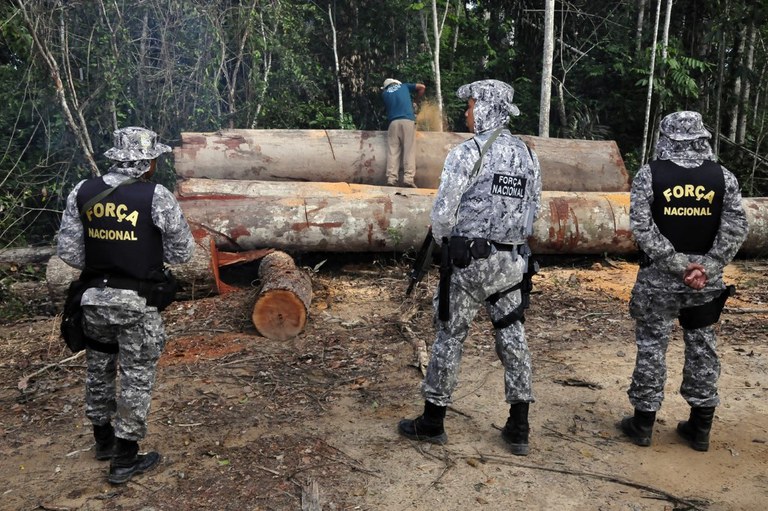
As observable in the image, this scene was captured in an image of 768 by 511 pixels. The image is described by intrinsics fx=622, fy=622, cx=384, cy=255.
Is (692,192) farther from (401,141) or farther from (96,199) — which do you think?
(401,141)

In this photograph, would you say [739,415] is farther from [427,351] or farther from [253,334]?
[253,334]

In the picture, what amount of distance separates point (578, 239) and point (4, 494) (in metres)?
7.22

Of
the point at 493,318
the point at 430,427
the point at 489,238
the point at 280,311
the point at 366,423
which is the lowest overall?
the point at 366,423

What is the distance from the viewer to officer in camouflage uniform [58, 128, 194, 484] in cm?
349

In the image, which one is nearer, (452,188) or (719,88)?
(452,188)

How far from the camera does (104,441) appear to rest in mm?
3836

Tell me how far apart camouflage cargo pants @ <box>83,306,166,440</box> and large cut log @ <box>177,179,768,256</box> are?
13.6 feet

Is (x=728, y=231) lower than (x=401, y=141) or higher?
lower

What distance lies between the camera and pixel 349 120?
13.8 metres

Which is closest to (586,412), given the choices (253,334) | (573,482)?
(573,482)

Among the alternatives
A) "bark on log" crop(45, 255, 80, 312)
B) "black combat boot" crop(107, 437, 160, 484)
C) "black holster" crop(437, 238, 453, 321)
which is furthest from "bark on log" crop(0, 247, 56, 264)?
"black holster" crop(437, 238, 453, 321)

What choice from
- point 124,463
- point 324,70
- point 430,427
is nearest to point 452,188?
point 430,427

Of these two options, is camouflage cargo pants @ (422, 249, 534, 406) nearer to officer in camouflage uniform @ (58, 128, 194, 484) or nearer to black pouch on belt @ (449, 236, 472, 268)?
black pouch on belt @ (449, 236, 472, 268)

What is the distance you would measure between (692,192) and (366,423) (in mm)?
2571
